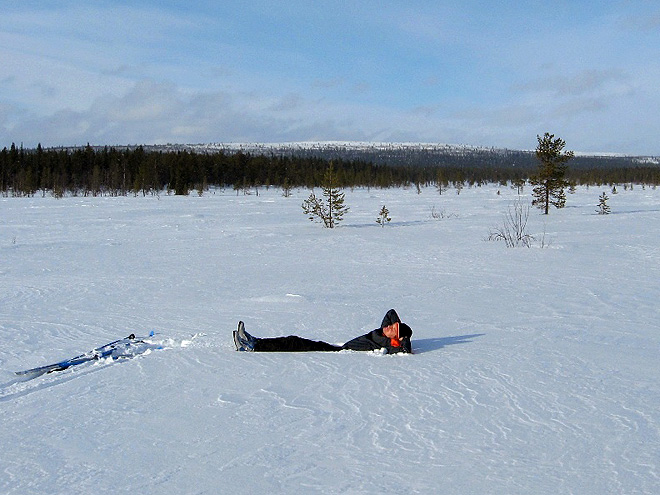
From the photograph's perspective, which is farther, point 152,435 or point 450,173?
point 450,173

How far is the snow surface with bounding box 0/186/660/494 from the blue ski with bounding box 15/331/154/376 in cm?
10

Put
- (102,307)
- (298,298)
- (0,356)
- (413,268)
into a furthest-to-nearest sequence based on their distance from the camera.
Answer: (413,268) → (298,298) → (102,307) → (0,356)

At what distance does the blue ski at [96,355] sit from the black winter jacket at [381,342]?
2.09m

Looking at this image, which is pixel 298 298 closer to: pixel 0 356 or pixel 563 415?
pixel 0 356

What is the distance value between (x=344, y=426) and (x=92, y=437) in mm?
1542

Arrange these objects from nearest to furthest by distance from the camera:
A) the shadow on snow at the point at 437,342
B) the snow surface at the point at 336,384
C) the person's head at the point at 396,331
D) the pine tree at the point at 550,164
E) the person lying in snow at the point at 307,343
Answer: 1. the snow surface at the point at 336,384
2. the person's head at the point at 396,331
3. the person lying in snow at the point at 307,343
4. the shadow on snow at the point at 437,342
5. the pine tree at the point at 550,164

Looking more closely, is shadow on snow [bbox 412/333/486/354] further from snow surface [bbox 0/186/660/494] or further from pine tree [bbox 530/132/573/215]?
pine tree [bbox 530/132/573/215]

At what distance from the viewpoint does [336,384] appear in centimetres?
464

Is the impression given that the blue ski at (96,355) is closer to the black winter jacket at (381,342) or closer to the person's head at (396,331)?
the black winter jacket at (381,342)

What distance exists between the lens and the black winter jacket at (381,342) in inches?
215

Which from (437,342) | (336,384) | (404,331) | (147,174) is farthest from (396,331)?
(147,174)

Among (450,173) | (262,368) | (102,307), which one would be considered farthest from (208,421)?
(450,173)

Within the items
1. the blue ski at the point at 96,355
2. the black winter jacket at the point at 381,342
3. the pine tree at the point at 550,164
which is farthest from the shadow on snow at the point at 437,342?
the pine tree at the point at 550,164

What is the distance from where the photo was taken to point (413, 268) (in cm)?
1128
